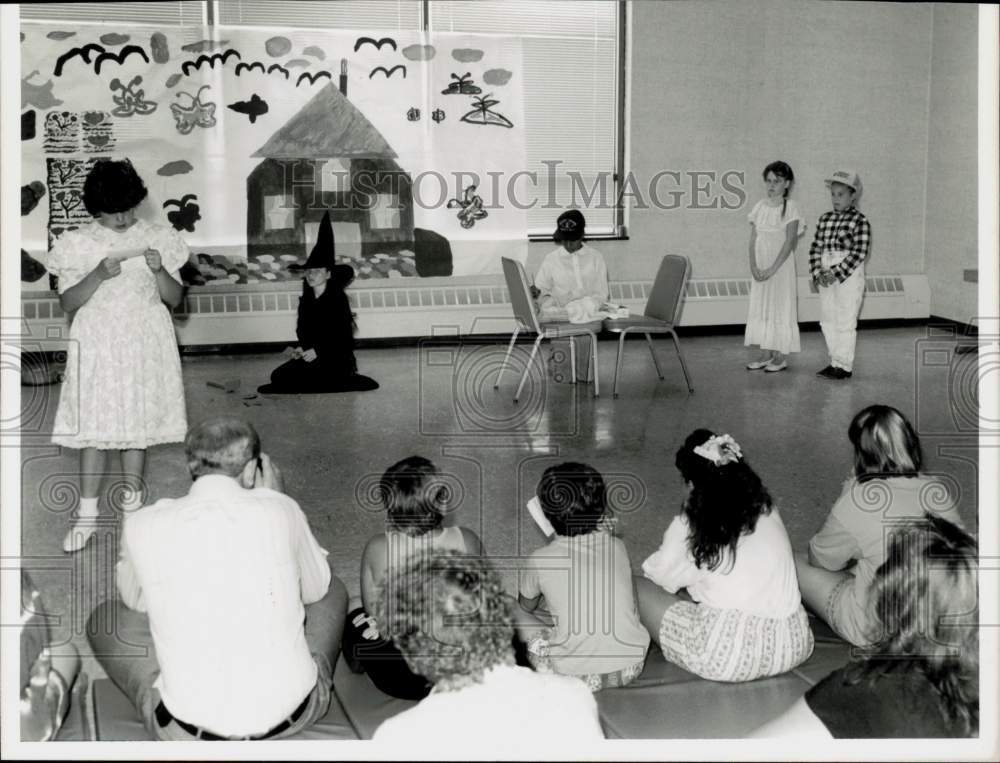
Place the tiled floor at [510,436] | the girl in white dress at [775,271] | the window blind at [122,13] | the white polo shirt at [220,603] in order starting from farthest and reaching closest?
the window blind at [122,13] → the girl in white dress at [775,271] → the tiled floor at [510,436] → the white polo shirt at [220,603]

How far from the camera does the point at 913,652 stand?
293 cm

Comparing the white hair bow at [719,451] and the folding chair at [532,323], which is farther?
the folding chair at [532,323]

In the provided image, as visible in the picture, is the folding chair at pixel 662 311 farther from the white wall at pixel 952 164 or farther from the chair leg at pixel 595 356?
the white wall at pixel 952 164

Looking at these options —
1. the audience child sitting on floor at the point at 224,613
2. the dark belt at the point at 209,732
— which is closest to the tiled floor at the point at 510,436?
the dark belt at the point at 209,732

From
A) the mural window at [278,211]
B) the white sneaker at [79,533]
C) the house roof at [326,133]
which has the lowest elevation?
the white sneaker at [79,533]

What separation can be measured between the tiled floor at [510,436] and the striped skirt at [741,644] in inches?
44.2

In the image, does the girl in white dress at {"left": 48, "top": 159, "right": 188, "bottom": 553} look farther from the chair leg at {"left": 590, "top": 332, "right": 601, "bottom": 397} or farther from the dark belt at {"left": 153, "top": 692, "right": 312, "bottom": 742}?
the chair leg at {"left": 590, "top": 332, "right": 601, "bottom": 397}

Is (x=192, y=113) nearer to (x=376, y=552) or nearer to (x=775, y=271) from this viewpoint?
(x=775, y=271)

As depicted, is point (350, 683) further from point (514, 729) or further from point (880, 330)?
point (880, 330)

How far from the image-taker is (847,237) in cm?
806

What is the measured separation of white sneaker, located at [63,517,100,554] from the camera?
455 centimetres

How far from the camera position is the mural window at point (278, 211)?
9.16 m

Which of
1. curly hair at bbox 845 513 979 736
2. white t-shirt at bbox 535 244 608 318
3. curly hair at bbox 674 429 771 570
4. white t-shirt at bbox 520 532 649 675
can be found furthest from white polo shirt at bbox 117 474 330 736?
white t-shirt at bbox 535 244 608 318

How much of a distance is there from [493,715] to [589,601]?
956 millimetres
